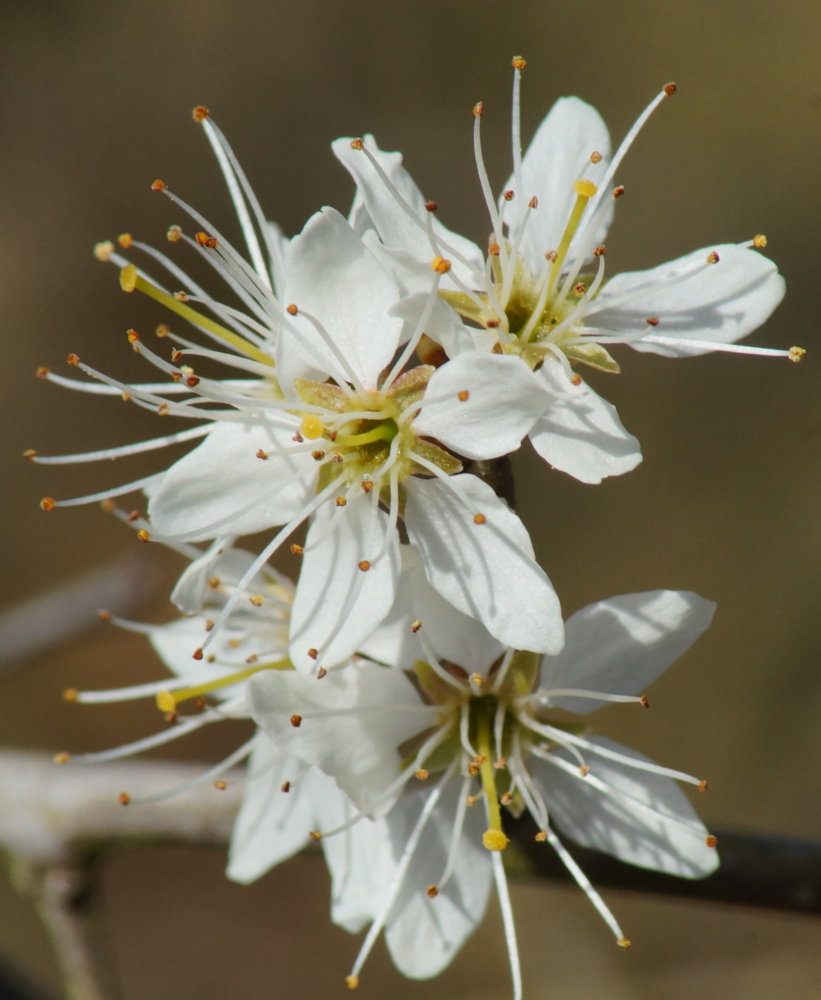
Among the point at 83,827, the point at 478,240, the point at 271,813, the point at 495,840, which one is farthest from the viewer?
the point at 478,240

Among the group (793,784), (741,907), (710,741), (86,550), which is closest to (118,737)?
(86,550)

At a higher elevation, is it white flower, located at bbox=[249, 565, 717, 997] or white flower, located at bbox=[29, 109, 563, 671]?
white flower, located at bbox=[29, 109, 563, 671]

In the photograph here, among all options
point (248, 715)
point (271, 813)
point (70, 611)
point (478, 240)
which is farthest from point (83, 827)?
point (478, 240)

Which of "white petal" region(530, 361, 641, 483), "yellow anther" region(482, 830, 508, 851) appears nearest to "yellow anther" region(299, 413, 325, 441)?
"white petal" region(530, 361, 641, 483)

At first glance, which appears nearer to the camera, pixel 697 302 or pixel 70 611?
pixel 697 302

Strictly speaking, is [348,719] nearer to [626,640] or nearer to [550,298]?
[626,640]

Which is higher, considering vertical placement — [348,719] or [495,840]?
[348,719]

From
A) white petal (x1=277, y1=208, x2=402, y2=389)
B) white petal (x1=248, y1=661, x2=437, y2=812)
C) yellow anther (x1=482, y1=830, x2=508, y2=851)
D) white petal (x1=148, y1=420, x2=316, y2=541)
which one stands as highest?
white petal (x1=277, y1=208, x2=402, y2=389)

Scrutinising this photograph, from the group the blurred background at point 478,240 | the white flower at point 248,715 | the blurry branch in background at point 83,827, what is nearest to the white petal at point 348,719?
the white flower at point 248,715

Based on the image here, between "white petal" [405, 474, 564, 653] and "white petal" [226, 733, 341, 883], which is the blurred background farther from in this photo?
"white petal" [405, 474, 564, 653]
